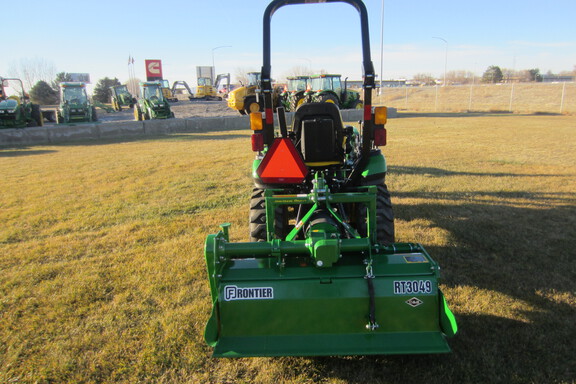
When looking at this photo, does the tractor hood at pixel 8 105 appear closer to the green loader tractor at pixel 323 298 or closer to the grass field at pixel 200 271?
the grass field at pixel 200 271

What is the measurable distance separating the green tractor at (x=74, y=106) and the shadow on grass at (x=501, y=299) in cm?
1900

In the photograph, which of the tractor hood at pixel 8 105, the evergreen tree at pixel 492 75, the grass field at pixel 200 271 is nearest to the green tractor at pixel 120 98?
the tractor hood at pixel 8 105

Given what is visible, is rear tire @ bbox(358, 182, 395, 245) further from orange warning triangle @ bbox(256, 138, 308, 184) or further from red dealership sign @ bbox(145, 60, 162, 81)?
red dealership sign @ bbox(145, 60, 162, 81)

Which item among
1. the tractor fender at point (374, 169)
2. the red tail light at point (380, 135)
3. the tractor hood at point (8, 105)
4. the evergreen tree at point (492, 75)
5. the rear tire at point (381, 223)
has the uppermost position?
the evergreen tree at point (492, 75)

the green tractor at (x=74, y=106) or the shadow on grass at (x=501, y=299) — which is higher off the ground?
the green tractor at (x=74, y=106)

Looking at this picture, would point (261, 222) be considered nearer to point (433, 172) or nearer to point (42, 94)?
point (433, 172)

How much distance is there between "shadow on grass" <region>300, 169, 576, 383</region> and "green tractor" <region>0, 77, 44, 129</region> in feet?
56.1

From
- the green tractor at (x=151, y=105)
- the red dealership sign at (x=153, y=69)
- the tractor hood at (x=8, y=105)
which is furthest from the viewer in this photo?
the red dealership sign at (x=153, y=69)

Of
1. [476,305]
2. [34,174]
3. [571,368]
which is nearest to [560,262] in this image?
[476,305]

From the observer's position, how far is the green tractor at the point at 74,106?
64.6 feet

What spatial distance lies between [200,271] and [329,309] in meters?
1.84

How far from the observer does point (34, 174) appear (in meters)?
9.17

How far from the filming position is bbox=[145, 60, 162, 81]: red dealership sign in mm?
54359

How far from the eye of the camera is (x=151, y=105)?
21406mm
